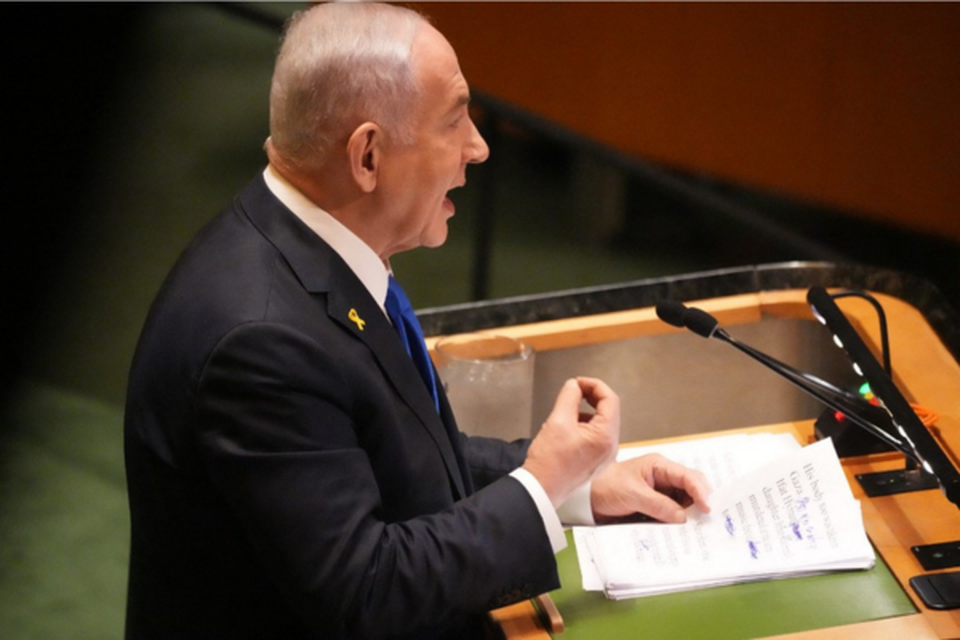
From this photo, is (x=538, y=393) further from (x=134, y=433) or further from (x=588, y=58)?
(x=588, y=58)

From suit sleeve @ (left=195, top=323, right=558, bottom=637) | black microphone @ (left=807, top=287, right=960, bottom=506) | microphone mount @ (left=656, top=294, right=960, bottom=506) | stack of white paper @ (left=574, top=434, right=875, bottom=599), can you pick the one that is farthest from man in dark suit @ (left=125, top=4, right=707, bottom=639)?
black microphone @ (left=807, top=287, right=960, bottom=506)

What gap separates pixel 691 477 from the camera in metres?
1.71

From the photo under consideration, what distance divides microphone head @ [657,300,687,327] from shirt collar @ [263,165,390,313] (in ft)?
1.42

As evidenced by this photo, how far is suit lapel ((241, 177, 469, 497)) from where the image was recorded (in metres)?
1.49

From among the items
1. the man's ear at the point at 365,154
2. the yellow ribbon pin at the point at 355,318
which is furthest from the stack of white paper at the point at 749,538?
the man's ear at the point at 365,154

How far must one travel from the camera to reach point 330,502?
1372mm

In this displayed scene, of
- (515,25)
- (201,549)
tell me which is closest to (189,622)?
(201,549)

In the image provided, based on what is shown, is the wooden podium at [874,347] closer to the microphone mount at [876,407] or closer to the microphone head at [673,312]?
the microphone mount at [876,407]

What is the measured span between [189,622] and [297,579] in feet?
0.83

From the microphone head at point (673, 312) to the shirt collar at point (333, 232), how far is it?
433 mm

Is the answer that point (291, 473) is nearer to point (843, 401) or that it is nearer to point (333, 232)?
point (333, 232)

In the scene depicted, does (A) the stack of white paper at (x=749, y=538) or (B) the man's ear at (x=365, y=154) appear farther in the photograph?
(A) the stack of white paper at (x=749, y=538)

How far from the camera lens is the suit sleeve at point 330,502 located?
1.37 m

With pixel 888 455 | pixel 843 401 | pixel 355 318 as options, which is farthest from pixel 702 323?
pixel 355 318
